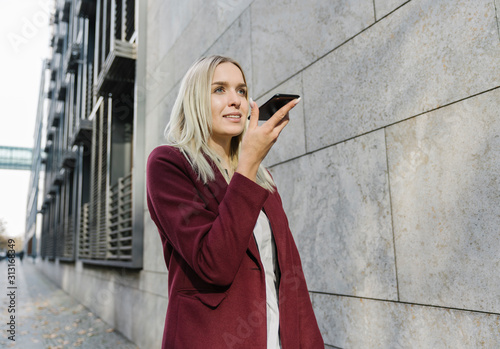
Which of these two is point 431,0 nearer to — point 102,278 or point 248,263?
point 248,263

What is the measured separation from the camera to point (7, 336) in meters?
6.96

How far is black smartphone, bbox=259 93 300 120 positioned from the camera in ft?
4.39

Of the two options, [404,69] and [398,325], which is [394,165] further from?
[398,325]

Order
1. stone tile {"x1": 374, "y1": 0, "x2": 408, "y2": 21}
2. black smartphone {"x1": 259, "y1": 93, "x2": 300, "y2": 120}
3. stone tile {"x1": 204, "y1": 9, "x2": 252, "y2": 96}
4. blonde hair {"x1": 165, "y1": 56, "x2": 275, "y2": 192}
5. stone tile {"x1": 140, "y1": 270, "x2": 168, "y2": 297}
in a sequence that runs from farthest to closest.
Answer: stone tile {"x1": 140, "y1": 270, "x2": 168, "y2": 297} → stone tile {"x1": 204, "y1": 9, "x2": 252, "y2": 96} → stone tile {"x1": 374, "y1": 0, "x2": 408, "y2": 21} → blonde hair {"x1": 165, "y1": 56, "x2": 275, "y2": 192} → black smartphone {"x1": 259, "y1": 93, "x2": 300, "y2": 120}

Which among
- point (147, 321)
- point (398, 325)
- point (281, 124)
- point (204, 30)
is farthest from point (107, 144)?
point (281, 124)

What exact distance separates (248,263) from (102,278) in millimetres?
8579

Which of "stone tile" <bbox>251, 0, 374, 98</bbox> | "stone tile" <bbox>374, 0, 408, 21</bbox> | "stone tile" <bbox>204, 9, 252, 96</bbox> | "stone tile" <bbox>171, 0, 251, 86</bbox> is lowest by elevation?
"stone tile" <bbox>374, 0, 408, 21</bbox>

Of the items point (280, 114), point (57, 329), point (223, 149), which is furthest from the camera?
point (57, 329)

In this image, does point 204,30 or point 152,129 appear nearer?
point 204,30

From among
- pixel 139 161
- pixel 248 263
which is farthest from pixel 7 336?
pixel 248 263

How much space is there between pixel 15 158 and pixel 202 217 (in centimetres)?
7599

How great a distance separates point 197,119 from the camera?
1575 mm

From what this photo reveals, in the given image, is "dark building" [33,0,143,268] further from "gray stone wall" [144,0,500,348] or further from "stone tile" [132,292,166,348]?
"gray stone wall" [144,0,500,348]

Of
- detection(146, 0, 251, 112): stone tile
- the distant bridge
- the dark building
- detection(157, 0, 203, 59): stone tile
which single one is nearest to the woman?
detection(146, 0, 251, 112): stone tile
